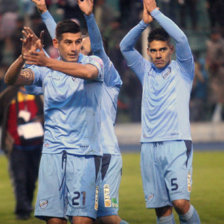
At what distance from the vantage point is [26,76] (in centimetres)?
718

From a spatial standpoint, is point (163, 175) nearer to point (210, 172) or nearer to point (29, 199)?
point (29, 199)

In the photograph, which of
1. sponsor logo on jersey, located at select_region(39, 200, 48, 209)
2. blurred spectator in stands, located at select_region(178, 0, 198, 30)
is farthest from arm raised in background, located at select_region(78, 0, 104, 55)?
blurred spectator in stands, located at select_region(178, 0, 198, 30)

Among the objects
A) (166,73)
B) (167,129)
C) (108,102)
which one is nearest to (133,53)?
(166,73)

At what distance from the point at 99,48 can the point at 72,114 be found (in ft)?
2.87

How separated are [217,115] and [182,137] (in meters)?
13.3

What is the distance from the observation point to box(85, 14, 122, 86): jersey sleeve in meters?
7.29

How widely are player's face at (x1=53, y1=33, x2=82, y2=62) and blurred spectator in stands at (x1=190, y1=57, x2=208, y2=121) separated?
47.0 feet

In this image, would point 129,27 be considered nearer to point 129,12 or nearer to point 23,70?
point 129,12

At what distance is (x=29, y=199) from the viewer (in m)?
11.0

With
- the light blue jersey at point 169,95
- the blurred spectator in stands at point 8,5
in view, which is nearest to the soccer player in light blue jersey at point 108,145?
the light blue jersey at point 169,95

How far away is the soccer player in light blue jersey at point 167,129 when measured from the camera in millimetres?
8242

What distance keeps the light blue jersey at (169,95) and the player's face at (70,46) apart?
1364 millimetres

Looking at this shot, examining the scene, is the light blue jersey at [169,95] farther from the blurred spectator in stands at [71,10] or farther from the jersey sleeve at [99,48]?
the blurred spectator in stands at [71,10]

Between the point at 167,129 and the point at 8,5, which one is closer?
the point at 167,129
